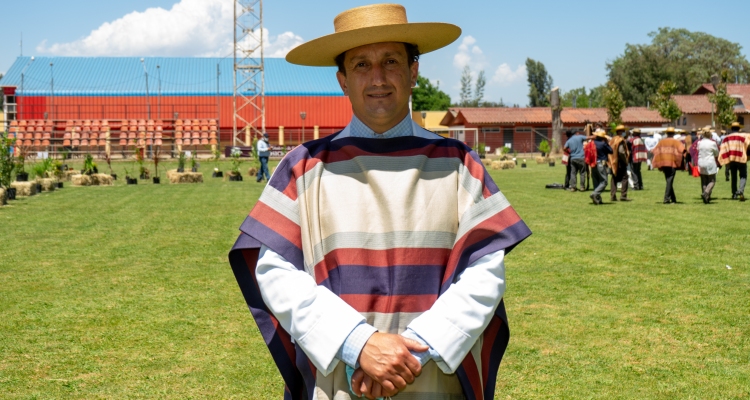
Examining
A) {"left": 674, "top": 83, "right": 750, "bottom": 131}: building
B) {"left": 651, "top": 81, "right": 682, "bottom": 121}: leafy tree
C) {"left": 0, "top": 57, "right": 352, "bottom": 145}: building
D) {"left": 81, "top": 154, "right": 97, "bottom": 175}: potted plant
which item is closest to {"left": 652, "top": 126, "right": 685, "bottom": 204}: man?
{"left": 81, "top": 154, "right": 97, "bottom": 175}: potted plant

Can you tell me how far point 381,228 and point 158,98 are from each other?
2259 inches

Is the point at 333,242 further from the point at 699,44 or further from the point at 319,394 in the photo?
the point at 699,44

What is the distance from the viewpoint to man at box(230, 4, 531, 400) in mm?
2525

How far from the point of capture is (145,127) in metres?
52.2

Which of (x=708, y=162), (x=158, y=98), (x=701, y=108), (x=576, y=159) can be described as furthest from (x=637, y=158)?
(x=701, y=108)

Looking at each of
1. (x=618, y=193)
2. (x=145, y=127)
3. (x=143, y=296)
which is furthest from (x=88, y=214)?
(x=145, y=127)

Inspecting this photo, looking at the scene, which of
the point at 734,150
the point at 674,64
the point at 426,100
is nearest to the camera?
the point at 734,150

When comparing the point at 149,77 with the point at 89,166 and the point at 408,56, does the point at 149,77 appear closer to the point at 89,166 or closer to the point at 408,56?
the point at 89,166

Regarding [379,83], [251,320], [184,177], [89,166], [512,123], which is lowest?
[251,320]

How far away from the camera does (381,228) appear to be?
104 inches

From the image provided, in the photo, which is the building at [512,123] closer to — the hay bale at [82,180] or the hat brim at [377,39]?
the hay bale at [82,180]

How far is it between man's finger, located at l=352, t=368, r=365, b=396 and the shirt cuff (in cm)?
2

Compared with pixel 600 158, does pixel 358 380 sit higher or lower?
lower

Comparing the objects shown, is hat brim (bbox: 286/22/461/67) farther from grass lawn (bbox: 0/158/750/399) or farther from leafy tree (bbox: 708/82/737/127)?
leafy tree (bbox: 708/82/737/127)
